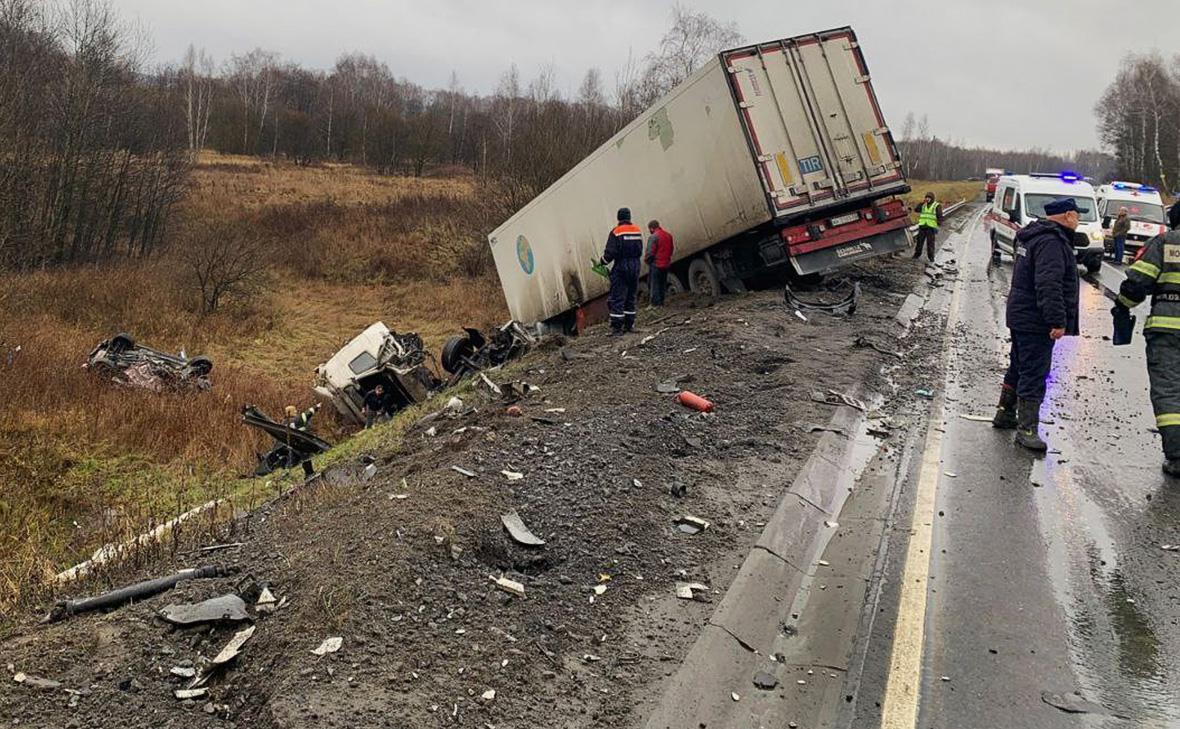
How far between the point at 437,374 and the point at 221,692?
10.3 meters

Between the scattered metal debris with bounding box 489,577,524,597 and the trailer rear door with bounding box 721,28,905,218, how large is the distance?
7.81m

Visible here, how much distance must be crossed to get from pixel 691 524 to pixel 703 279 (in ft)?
27.5

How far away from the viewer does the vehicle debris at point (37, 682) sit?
106 inches

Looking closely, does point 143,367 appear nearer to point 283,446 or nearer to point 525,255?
point 283,446

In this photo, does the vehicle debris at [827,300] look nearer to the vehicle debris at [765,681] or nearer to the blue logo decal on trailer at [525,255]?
the blue logo decal on trailer at [525,255]

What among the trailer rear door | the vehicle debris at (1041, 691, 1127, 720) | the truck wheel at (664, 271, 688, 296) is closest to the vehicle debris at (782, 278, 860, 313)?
the trailer rear door

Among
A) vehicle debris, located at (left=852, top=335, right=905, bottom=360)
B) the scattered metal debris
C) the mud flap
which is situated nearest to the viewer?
the scattered metal debris

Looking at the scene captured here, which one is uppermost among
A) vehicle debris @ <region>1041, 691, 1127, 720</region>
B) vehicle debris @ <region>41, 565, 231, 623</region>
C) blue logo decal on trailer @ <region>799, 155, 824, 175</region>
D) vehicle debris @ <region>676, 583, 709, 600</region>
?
blue logo decal on trailer @ <region>799, 155, 824, 175</region>

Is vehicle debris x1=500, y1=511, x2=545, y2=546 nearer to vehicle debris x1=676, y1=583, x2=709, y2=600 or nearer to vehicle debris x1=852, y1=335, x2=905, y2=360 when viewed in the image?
vehicle debris x1=676, y1=583, x2=709, y2=600

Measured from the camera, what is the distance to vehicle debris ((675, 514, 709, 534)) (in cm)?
421

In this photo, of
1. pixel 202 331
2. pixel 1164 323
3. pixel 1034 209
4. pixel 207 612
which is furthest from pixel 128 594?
pixel 1034 209

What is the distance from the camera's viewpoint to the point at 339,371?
1179 centimetres

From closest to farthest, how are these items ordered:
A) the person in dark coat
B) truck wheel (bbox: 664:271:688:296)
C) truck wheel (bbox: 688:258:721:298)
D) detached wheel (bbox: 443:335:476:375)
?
the person in dark coat → truck wheel (bbox: 688:258:721:298) → detached wheel (bbox: 443:335:476:375) → truck wheel (bbox: 664:271:688:296)

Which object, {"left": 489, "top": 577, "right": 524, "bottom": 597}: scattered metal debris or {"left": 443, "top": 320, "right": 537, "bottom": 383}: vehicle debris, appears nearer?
{"left": 489, "top": 577, "right": 524, "bottom": 597}: scattered metal debris
